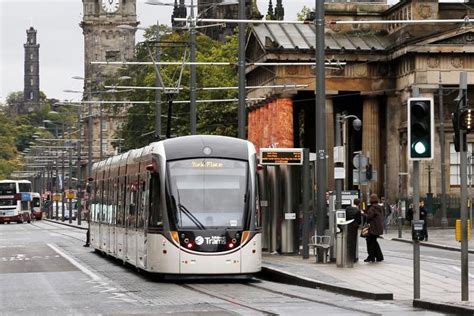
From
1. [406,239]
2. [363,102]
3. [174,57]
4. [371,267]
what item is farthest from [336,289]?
[174,57]

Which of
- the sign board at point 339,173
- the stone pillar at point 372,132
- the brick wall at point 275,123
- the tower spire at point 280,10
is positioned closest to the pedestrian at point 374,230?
the sign board at point 339,173

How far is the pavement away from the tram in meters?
1.29

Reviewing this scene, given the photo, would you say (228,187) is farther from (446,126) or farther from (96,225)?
(446,126)

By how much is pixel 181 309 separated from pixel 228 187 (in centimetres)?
777

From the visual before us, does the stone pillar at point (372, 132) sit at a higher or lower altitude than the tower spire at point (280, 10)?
lower

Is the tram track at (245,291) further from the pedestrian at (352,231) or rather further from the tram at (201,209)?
the pedestrian at (352,231)

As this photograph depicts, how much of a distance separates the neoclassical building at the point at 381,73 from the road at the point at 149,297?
152ft

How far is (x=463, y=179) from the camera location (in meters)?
21.5

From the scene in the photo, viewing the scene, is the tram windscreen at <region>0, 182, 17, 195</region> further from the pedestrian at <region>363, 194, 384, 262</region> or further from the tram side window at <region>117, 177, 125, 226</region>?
the pedestrian at <region>363, 194, 384, 262</region>

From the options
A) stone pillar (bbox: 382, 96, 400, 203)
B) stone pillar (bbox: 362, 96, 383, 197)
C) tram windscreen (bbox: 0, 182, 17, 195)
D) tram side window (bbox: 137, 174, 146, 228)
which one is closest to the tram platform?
tram side window (bbox: 137, 174, 146, 228)

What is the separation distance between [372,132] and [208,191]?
58.3m

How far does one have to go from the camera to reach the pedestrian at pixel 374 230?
3500 cm

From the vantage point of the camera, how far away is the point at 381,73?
85.7 metres

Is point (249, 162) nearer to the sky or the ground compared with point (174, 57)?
nearer to the ground
